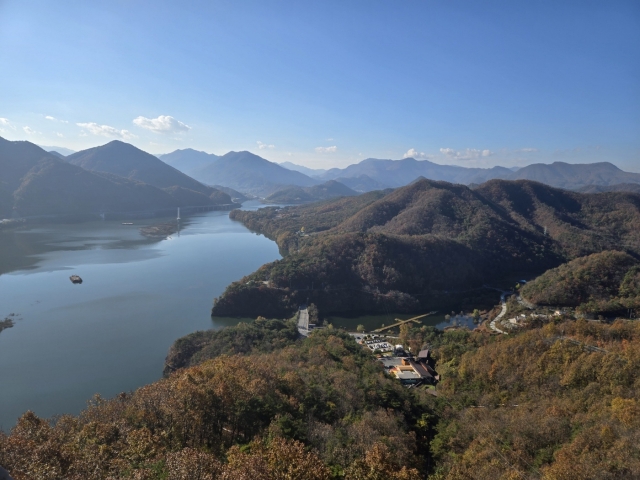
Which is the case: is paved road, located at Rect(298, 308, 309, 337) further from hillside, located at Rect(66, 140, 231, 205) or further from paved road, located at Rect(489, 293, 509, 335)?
hillside, located at Rect(66, 140, 231, 205)

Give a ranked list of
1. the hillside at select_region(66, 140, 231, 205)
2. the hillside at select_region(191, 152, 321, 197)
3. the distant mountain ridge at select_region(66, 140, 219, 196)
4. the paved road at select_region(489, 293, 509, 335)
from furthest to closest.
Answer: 1. the hillside at select_region(191, 152, 321, 197)
2. the distant mountain ridge at select_region(66, 140, 219, 196)
3. the hillside at select_region(66, 140, 231, 205)
4. the paved road at select_region(489, 293, 509, 335)

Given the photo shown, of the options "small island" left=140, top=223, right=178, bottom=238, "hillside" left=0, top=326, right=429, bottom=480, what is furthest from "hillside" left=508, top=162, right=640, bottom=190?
"hillside" left=0, top=326, right=429, bottom=480

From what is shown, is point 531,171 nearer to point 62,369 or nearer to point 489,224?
point 489,224

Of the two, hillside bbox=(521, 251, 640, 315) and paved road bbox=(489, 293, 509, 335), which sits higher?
hillside bbox=(521, 251, 640, 315)

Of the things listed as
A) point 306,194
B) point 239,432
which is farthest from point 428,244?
point 306,194

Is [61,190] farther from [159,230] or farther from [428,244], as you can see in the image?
[428,244]

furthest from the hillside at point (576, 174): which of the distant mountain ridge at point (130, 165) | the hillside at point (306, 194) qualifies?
the distant mountain ridge at point (130, 165)

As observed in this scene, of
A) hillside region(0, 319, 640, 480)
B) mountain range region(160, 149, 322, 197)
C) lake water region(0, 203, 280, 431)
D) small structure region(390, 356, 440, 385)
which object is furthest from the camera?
mountain range region(160, 149, 322, 197)
